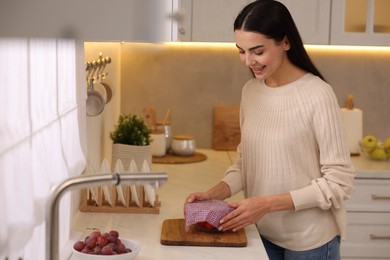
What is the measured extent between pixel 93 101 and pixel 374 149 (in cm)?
167

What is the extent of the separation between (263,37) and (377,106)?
194 centimetres

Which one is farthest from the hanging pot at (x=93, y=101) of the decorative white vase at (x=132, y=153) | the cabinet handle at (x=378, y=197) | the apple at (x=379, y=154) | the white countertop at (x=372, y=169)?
the apple at (x=379, y=154)

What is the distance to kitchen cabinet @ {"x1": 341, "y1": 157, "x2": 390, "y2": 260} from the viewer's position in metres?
2.93

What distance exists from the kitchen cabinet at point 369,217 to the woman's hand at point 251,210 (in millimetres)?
1228

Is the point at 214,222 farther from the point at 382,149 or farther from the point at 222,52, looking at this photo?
the point at 222,52

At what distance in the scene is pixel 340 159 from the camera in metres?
1.79

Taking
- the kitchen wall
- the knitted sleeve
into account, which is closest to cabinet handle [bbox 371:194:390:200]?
the kitchen wall

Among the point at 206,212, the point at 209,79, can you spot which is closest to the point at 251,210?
the point at 206,212

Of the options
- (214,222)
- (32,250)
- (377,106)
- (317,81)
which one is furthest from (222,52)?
(32,250)

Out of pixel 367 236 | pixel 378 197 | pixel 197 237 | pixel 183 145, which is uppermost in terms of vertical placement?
pixel 183 145

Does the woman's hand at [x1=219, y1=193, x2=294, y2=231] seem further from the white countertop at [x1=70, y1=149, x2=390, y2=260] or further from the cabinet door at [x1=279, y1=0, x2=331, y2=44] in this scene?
the cabinet door at [x1=279, y1=0, x2=331, y2=44]

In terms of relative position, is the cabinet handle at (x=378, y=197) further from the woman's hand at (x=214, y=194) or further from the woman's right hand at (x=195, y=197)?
the woman's right hand at (x=195, y=197)

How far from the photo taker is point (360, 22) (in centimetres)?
311

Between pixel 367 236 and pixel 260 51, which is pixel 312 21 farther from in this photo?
pixel 260 51
